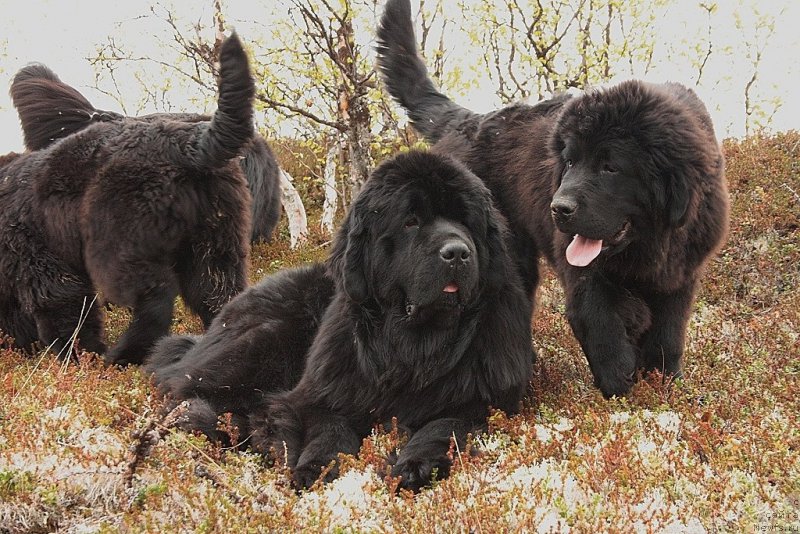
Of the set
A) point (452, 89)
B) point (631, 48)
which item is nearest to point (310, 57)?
point (452, 89)

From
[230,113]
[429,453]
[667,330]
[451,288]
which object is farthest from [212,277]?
[667,330]

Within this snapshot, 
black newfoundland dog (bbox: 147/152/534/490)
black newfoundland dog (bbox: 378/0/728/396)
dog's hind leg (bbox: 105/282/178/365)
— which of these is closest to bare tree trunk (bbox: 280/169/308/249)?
dog's hind leg (bbox: 105/282/178/365)

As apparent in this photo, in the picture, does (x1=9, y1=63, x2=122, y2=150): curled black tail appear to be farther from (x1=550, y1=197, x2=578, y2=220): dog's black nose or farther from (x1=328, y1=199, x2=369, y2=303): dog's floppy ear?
(x1=550, y1=197, x2=578, y2=220): dog's black nose

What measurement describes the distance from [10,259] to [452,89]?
5.39m

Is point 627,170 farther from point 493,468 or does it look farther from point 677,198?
point 493,468

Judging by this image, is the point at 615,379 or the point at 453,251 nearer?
the point at 453,251

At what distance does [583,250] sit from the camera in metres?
3.99

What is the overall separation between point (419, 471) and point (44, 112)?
17.1 feet

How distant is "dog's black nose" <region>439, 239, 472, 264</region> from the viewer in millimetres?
3400

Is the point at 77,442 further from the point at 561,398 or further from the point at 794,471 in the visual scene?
the point at 794,471

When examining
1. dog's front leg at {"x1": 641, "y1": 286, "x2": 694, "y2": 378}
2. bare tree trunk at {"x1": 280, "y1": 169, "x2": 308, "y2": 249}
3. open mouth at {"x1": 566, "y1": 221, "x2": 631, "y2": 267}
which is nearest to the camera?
open mouth at {"x1": 566, "y1": 221, "x2": 631, "y2": 267}

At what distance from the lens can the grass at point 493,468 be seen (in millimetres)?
2635

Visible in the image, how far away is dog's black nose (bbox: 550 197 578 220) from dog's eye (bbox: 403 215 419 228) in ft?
2.33

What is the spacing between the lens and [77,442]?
11.2 feet
